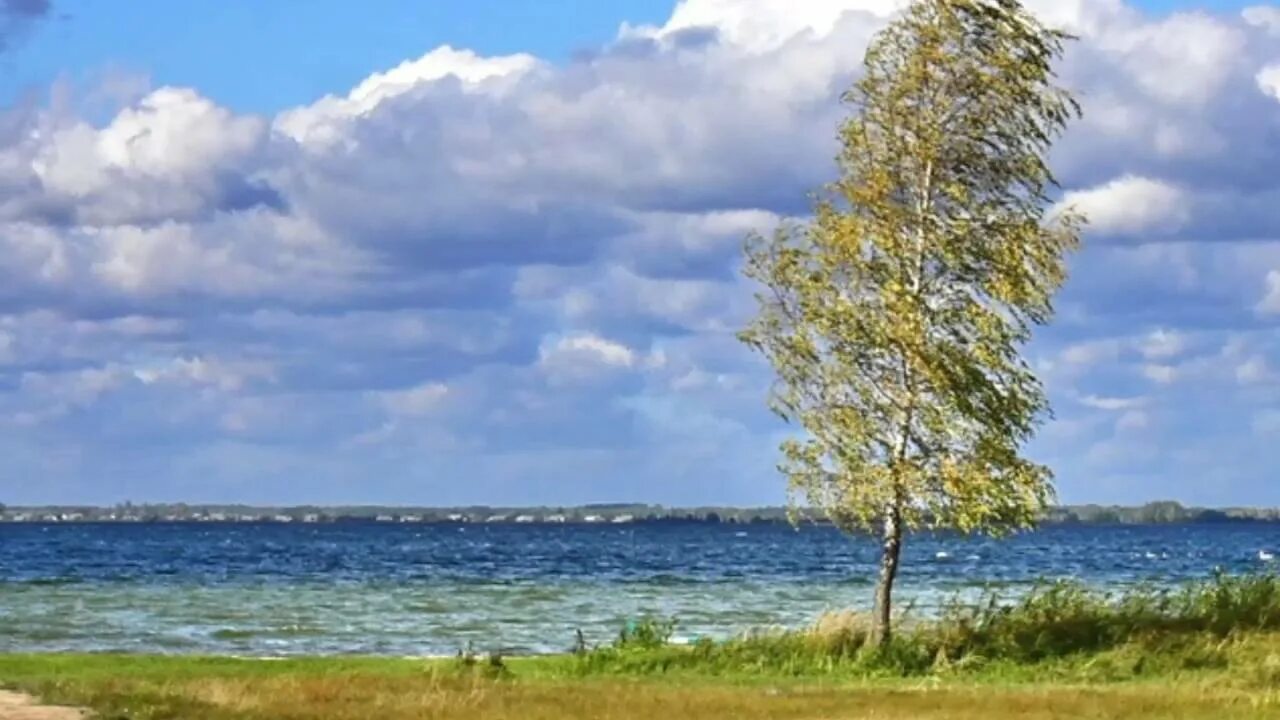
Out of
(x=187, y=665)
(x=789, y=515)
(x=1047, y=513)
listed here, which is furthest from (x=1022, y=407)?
(x=187, y=665)

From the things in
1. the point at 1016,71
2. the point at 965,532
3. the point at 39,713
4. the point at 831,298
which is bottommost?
the point at 39,713

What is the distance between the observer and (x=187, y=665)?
38.8 metres

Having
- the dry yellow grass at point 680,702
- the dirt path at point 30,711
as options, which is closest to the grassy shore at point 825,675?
the dry yellow grass at point 680,702

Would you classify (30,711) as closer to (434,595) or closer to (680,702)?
(680,702)

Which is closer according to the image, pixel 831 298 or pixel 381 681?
pixel 381 681

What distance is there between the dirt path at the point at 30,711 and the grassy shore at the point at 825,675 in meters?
0.42

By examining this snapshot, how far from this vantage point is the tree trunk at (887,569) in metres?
36.5

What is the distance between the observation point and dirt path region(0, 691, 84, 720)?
25.2 meters

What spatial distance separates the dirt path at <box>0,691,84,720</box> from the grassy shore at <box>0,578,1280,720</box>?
16.4 inches

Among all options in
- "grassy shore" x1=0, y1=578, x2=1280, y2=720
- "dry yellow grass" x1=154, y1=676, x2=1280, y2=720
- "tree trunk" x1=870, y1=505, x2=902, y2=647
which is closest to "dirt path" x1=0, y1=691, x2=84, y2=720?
"grassy shore" x1=0, y1=578, x2=1280, y2=720

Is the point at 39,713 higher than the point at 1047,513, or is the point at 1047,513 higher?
the point at 1047,513

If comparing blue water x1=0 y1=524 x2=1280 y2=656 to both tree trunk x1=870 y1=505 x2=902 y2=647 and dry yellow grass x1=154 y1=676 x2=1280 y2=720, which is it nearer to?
tree trunk x1=870 y1=505 x2=902 y2=647

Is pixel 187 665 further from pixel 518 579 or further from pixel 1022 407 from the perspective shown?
pixel 518 579

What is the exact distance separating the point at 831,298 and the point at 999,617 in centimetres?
627
